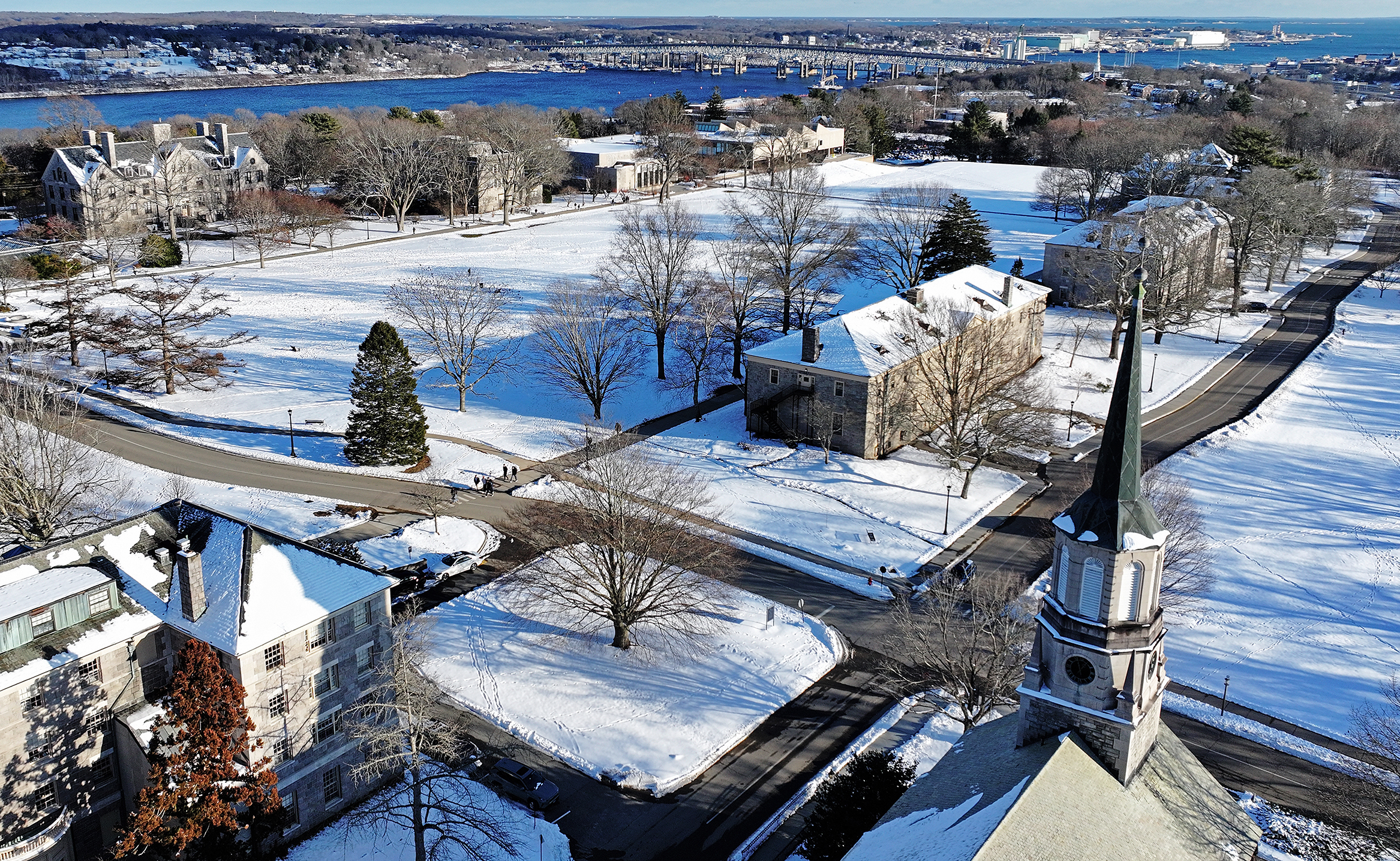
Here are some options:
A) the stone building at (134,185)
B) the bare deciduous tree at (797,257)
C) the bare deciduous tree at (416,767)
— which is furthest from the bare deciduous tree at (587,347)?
the stone building at (134,185)

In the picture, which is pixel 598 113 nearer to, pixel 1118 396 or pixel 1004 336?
pixel 1004 336

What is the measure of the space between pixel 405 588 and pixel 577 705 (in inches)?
392

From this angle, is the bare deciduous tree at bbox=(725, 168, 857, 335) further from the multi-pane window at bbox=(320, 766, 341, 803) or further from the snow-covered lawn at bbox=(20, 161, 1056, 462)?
the multi-pane window at bbox=(320, 766, 341, 803)

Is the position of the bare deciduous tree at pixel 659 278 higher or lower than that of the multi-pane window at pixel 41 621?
higher

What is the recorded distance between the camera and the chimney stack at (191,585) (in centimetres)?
2577

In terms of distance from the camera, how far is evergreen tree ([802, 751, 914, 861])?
24.2 m

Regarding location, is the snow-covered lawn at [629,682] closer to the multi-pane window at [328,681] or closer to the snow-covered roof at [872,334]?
the multi-pane window at [328,681]

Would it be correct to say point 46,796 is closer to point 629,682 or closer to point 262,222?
point 629,682

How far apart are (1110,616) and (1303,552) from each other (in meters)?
28.2

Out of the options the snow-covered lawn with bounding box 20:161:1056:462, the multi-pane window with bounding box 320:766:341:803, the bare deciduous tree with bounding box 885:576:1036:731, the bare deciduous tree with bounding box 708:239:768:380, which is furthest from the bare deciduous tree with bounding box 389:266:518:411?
the bare deciduous tree with bounding box 885:576:1036:731

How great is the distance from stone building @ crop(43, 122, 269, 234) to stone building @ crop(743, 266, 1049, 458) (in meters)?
63.9

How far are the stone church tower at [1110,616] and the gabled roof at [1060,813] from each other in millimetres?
589

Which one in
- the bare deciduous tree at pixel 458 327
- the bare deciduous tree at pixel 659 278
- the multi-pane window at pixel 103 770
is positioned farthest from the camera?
the bare deciduous tree at pixel 659 278

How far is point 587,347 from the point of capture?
183 ft
